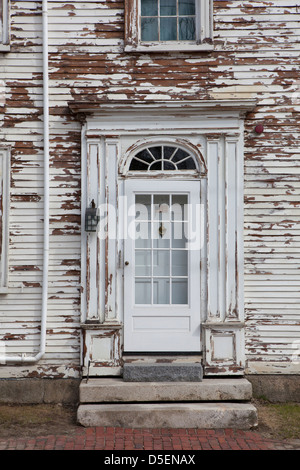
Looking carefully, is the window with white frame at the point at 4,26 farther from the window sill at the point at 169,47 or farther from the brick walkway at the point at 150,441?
the brick walkway at the point at 150,441

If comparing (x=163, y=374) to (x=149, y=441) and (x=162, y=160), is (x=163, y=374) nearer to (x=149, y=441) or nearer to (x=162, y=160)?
(x=149, y=441)

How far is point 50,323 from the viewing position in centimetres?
671

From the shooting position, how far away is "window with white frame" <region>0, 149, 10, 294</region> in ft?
22.1

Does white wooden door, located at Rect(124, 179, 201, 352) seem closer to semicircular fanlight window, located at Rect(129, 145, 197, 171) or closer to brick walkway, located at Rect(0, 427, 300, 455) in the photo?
semicircular fanlight window, located at Rect(129, 145, 197, 171)

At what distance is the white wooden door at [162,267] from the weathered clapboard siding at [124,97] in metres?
0.64

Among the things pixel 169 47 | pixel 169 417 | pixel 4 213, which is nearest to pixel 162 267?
pixel 169 417

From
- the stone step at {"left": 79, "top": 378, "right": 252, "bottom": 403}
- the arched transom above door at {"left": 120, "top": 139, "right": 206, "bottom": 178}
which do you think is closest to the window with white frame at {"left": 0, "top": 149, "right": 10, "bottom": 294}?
the arched transom above door at {"left": 120, "top": 139, "right": 206, "bottom": 178}

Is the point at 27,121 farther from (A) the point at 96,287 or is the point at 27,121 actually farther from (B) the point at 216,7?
(B) the point at 216,7

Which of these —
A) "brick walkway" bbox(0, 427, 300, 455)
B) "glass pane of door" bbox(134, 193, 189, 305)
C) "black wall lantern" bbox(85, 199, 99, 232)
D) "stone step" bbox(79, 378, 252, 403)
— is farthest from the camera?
"glass pane of door" bbox(134, 193, 189, 305)

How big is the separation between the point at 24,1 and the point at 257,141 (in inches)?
134

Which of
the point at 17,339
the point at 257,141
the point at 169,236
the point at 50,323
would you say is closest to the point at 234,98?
the point at 257,141

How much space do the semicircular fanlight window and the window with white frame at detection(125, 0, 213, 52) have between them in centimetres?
125

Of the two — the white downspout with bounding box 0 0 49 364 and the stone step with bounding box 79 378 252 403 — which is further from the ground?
the white downspout with bounding box 0 0 49 364

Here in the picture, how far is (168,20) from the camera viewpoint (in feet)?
23.0
